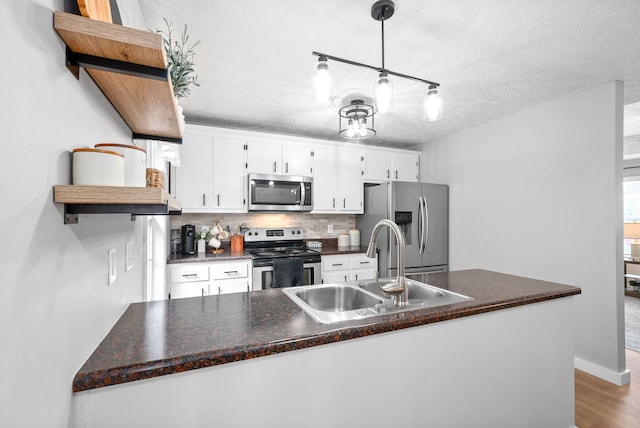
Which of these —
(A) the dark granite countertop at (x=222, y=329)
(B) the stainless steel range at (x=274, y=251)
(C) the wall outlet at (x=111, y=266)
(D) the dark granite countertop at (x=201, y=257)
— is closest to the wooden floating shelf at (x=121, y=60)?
(C) the wall outlet at (x=111, y=266)

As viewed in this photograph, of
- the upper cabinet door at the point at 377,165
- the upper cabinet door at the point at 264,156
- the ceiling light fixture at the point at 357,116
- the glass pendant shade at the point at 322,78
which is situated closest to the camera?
the glass pendant shade at the point at 322,78

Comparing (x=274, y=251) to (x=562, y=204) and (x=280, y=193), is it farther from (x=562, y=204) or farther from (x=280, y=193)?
(x=562, y=204)

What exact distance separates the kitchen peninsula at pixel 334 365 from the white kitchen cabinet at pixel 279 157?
2.18 m

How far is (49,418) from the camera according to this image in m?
0.62

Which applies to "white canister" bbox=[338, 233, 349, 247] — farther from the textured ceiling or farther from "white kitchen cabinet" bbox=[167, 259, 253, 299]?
the textured ceiling

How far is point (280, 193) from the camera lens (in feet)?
11.4

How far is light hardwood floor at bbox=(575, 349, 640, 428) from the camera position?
2.02 m

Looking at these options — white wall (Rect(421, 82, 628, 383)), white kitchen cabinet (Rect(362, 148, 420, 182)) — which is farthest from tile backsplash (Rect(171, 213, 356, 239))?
white wall (Rect(421, 82, 628, 383))

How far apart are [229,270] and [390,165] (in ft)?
8.64

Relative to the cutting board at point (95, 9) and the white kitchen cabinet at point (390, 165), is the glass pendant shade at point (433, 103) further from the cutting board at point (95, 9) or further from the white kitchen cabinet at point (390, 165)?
the white kitchen cabinet at point (390, 165)

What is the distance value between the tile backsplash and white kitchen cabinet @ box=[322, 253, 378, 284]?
66 cm

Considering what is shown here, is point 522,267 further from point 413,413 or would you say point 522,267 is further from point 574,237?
point 413,413

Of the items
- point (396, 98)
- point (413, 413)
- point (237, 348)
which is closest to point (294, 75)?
point (396, 98)

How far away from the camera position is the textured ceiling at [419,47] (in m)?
1.59
